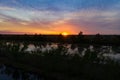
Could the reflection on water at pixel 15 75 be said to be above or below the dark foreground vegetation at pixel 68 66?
below

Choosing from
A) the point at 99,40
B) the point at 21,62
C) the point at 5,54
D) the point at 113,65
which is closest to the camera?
the point at 113,65

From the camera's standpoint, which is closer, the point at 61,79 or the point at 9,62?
the point at 61,79

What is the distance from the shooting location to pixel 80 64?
50.1ft

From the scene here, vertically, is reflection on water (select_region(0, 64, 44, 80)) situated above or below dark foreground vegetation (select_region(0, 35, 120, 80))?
below

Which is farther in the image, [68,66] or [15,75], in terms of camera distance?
[15,75]

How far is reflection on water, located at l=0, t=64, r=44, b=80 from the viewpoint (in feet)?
48.9

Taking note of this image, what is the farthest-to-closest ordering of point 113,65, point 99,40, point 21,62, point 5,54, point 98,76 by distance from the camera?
point 99,40 → point 5,54 → point 21,62 → point 113,65 → point 98,76

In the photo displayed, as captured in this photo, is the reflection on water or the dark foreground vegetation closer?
the dark foreground vegetation

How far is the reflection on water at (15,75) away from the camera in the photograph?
1491 centimetres

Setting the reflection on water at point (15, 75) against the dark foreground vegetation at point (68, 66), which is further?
the reflection on water at point (15, 75)

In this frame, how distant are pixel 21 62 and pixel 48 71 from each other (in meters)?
4.02

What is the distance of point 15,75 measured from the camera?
52.2 ft

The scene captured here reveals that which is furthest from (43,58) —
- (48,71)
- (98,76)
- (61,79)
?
(98,76)

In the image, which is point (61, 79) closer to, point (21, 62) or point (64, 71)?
point (64, 71)
